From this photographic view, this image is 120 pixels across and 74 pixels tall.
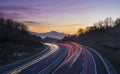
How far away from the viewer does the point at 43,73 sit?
33781mm

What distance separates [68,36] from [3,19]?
4706cm

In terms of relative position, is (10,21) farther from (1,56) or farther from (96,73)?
(96,73)

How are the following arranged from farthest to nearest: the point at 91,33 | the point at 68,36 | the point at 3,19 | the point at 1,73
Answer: the point at 91,33
the point at 68,36
the point at 3,19
the point at 1,73

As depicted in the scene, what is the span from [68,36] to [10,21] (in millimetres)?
41786

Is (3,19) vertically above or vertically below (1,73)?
above

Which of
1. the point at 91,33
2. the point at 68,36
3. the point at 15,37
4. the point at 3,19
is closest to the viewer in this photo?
the point at 15,37

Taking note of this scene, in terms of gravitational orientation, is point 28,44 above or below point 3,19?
below

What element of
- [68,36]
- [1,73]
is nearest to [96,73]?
[1,73]

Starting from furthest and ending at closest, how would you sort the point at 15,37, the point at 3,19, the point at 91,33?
the point at 91,33
the point at 3,19
the point at 15,37

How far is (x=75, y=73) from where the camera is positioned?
33.8 metres

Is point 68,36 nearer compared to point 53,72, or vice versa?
point 53,72

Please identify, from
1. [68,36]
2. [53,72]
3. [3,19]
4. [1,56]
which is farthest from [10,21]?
[53,72]

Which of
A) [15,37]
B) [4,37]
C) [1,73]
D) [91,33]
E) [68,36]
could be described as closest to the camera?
[1,73]

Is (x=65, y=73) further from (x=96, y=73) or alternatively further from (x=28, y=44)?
(x=28, y=44)
